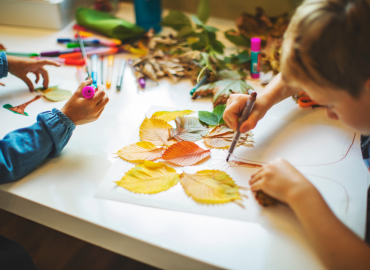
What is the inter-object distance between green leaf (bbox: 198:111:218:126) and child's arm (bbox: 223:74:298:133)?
4 cm

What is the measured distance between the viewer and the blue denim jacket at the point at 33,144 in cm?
53

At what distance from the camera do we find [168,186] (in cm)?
52

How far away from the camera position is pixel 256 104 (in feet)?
2.10

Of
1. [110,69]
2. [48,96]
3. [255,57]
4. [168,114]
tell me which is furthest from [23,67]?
[255,57]

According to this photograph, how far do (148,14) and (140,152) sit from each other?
2.22 ft

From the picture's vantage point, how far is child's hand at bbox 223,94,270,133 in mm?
608

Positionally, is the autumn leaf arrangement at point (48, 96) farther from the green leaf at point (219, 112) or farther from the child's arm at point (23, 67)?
the green leaf at point (219, 112)

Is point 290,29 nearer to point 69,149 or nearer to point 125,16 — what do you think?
point 69,149

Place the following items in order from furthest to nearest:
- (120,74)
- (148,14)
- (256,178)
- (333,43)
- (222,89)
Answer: (148,14) < (120,74) < (222,89) < (256,178) < (333,43)

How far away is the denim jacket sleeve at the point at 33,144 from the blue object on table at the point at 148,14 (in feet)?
2.01

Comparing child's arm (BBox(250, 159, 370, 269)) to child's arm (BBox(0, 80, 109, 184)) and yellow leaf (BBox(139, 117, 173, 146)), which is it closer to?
yellow leaf (BBox(139, 117, 173, 146))

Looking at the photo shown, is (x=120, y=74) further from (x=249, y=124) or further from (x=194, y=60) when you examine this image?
(x=249, y=124)

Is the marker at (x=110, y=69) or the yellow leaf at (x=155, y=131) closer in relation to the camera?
the yellow leaf at (x=155, y=131)

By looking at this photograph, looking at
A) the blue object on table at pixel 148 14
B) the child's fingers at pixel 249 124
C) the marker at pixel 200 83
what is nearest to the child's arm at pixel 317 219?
the child's fingers at pixel 249 124
